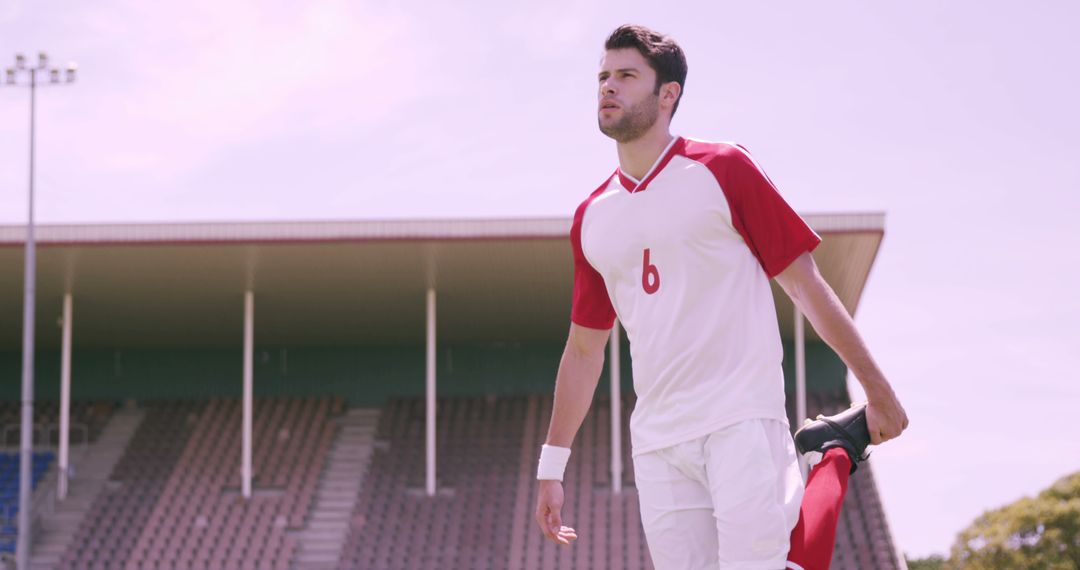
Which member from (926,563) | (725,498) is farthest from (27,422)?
(926,563)

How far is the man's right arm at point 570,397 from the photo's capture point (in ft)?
15.0

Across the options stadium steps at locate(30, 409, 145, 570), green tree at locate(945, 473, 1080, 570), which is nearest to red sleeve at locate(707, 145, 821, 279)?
stadium steps at locate(30, 409, 145, 570)

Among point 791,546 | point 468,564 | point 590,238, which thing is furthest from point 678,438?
point 468,564

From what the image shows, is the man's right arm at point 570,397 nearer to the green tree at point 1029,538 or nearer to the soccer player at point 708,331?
the soccer player at point 708,331

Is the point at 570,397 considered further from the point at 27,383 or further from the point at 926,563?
the point at 926,563

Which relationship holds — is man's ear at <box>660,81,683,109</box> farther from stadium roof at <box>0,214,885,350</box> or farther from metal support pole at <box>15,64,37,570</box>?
metal support pole at <box>15,64,37,570</box>

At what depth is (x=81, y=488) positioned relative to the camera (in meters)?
25.5

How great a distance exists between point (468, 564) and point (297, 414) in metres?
6.97

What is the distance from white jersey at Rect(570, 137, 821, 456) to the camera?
401 cm

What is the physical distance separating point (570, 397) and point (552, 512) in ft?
1.19

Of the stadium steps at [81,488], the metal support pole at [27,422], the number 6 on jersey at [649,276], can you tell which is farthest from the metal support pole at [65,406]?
the number 6 on jersey at [649,276]

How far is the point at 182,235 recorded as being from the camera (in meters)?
21.0

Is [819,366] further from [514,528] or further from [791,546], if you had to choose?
[791,546]

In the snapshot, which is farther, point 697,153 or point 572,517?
point 572,517
